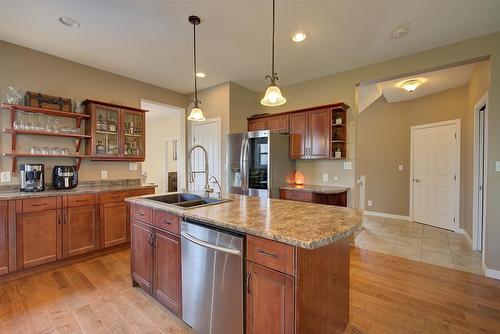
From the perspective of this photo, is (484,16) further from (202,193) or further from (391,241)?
(202,193)

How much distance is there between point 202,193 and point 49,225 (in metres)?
1.89

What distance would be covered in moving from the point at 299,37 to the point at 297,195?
86.2 inches

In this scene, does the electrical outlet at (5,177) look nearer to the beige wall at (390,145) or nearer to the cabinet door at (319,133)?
Result: the cabinet door at (319,133)

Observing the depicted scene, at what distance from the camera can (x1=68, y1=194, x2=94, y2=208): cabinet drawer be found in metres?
2.82

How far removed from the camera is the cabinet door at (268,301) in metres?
1.17

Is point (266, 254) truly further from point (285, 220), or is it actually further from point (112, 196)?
point (112, 196)

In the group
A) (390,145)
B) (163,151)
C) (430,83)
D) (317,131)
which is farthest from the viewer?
(163,151)

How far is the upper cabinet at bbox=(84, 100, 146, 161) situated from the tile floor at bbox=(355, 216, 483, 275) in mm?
4017

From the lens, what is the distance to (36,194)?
256 centimetres

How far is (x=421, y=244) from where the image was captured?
357 cm

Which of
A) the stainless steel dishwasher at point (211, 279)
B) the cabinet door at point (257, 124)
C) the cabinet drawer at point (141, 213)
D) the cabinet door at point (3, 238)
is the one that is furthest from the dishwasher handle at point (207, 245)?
the cabinet door at point (257, 124)

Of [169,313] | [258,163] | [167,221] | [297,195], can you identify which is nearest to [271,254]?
[167,221]

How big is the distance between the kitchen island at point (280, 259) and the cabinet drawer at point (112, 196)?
1.56 meters

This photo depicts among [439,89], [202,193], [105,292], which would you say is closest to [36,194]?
[105,292]
